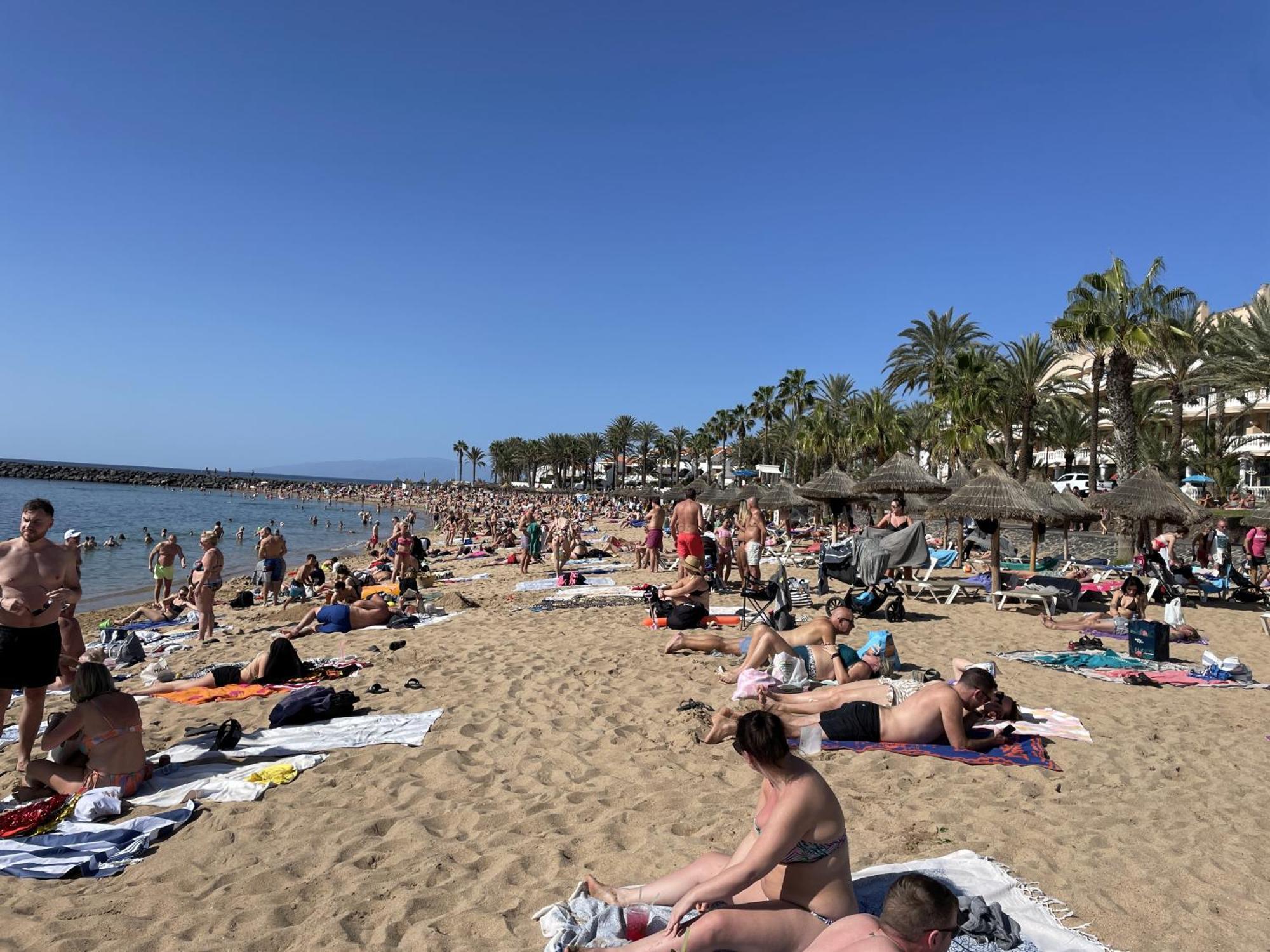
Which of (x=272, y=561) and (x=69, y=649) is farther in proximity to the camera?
(x=272, y=561)

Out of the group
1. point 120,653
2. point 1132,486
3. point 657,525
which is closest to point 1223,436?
point 1132,486

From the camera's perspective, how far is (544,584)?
13992 mm

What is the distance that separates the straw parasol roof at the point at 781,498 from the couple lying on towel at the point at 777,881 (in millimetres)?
18805

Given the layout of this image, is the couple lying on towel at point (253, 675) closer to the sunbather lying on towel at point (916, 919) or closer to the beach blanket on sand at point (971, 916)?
the beach blanket on sand at point (971, 916)

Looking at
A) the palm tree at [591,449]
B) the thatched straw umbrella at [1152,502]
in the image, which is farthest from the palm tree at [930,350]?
the palm tree at [591,449]

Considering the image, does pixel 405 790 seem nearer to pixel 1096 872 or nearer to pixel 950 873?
pixel 950 873

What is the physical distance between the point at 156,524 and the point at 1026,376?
154ft

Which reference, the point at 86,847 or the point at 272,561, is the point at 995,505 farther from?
the point at 272,561

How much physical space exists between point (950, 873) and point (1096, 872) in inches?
29.6

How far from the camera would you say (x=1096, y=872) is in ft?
11.4

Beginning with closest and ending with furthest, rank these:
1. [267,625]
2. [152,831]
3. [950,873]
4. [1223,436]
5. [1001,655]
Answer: [950,873] → [152,831] → [1001,655] → [267,625] → [1223,436]

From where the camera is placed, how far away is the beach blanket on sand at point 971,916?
2.82 metres

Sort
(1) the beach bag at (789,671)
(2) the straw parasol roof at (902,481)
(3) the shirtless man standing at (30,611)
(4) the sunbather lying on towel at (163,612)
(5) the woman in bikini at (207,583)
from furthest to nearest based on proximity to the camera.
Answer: (2) the straw parasol roof at (902,481) < (4) the sunbather lying on towel at (163,612) < (5) the woman in bikini at (207,583) < (1) the beach bag at (789,671) < (3) the shirtless man standing at (30,611)

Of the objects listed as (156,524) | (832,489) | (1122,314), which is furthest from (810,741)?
(156,524)
